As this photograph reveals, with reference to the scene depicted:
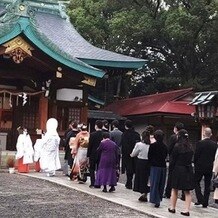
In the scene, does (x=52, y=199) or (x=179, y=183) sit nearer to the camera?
(x=179, y=183)

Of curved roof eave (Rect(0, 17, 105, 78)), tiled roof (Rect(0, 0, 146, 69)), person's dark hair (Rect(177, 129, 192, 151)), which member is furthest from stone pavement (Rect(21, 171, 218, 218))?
tiled roof (Rect(0, 0, 146, 69))

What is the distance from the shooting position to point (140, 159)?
990 centimetres

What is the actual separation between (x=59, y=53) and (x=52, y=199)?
371 inches

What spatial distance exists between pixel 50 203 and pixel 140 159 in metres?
2.08

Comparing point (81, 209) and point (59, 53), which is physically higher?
point (59, 53)

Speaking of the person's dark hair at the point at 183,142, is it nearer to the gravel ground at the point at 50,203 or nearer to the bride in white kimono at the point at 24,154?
the gravel ground at the point at 50,203

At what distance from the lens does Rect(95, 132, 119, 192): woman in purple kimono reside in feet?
35.0

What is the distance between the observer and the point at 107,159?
10.7 meters

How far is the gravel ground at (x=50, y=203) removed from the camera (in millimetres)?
8062

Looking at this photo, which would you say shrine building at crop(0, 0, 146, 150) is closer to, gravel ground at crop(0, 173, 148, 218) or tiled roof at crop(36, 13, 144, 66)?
tiled roof at crop(36, 13, 144, 66)

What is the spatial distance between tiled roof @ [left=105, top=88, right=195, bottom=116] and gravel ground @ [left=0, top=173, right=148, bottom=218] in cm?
1495

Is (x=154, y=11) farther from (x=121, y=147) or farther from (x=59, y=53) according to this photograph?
(x=121, y=147)

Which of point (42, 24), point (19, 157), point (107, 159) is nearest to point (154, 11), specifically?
point (42, 24)

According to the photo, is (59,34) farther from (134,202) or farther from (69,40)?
(134,202)
